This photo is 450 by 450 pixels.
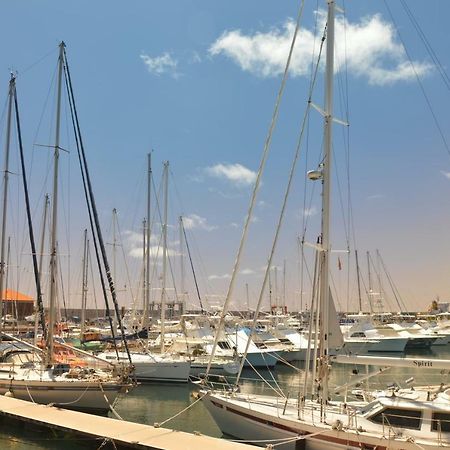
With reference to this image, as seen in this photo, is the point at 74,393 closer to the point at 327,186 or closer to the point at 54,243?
the point at 54,243

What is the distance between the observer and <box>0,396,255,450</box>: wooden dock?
1335 cm

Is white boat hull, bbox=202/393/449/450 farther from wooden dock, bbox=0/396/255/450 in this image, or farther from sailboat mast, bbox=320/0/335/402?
sailboat mast, bbox=320/0/335/402

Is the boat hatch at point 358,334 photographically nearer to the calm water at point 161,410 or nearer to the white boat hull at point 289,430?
the calm water at point 161,410

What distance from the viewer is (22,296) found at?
313ft

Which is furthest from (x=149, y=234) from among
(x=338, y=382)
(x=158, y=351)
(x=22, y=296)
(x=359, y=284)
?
(x=22, y=296)

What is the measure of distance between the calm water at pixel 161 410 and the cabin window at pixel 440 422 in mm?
4272

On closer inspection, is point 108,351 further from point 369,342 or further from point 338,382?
point 369,342

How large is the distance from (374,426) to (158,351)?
2536 centimetres

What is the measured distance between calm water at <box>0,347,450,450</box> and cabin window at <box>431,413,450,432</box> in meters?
4.27

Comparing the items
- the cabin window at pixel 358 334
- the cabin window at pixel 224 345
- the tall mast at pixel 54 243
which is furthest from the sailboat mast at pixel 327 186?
the cabin window at pixel 358 334

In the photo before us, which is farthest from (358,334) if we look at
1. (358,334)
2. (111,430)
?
(111,430)

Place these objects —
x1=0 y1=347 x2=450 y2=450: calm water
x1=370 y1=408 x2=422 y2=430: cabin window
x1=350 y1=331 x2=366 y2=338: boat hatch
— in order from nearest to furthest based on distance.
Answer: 1. x1=370 y1=408 x2=422 y2=430: cabin window
2. x1=0 y1=347 x2=450 y2=450: calm water
3. x1=350 y1=331 x2=366 y2=338: boat hatch

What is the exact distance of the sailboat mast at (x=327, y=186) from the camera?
49.2ft

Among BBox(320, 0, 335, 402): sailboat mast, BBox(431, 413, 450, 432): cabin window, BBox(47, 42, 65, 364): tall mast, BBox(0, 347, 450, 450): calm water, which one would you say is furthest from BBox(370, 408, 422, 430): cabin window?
BBox(47, 42, 65, 364): tall mast
